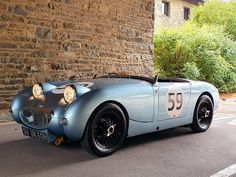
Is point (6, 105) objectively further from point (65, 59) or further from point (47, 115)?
point (47, 115)

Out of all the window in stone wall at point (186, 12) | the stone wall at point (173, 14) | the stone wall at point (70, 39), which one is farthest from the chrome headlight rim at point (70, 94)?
the window in stone wall at point (186, 12)

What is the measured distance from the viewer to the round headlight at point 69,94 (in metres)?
4.46

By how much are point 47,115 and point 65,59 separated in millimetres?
4260

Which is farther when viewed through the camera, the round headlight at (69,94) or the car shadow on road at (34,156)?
the round headlight at (69,94)

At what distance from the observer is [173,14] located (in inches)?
989

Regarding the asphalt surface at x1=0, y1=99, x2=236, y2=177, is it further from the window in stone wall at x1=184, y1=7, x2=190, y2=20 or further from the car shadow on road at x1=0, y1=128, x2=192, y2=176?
the window in stone wall at x1=184, y1=7, x2=190, y2=20

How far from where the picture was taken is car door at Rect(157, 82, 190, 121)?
5.38 metres

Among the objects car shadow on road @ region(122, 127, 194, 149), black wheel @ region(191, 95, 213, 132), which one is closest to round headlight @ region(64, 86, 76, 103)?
car shadow on road @ region(122, 127, 194, 149)

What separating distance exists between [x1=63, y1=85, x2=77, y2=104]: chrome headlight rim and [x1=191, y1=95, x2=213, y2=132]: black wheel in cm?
244

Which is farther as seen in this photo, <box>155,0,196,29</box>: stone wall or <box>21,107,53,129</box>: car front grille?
<box>155,0,196,29</box>: stone wall

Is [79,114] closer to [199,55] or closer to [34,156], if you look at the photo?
[34,156]

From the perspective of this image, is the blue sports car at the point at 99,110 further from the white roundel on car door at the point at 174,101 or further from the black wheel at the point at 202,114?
the black wheel at the point at 202,114

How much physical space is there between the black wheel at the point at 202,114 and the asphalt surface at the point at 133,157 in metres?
0.16

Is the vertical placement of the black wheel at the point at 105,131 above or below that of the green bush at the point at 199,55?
below
